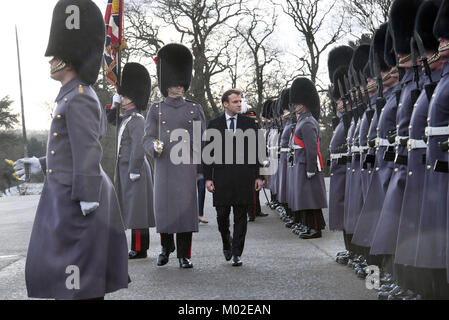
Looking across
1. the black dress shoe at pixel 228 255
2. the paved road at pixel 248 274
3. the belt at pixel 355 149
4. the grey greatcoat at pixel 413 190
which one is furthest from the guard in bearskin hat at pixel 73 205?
the black dress shoe at pixel 228 255

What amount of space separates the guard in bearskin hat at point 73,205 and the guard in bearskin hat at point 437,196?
6.40 feet

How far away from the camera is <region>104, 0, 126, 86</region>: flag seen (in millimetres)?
7711

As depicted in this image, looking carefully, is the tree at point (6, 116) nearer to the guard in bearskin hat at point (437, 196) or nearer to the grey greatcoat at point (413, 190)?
the grey greatcoat at point (413, 190)

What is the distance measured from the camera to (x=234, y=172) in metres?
7.16

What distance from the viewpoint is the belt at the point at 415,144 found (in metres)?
4.43

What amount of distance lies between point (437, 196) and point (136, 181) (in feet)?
14.1

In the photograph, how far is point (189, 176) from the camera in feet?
23.0

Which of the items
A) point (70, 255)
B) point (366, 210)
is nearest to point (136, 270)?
point (366, 210)

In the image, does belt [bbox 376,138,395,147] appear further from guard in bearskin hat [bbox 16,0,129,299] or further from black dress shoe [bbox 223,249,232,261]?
black dress shoe [bbox 223,249,232,261]

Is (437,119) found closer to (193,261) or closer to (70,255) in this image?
(70,255)

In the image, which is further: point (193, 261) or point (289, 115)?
point (289, 115)

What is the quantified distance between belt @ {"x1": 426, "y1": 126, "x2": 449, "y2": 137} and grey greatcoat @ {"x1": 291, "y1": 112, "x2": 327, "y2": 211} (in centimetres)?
494

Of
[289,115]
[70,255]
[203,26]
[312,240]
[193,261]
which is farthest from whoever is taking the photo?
[203,26]
